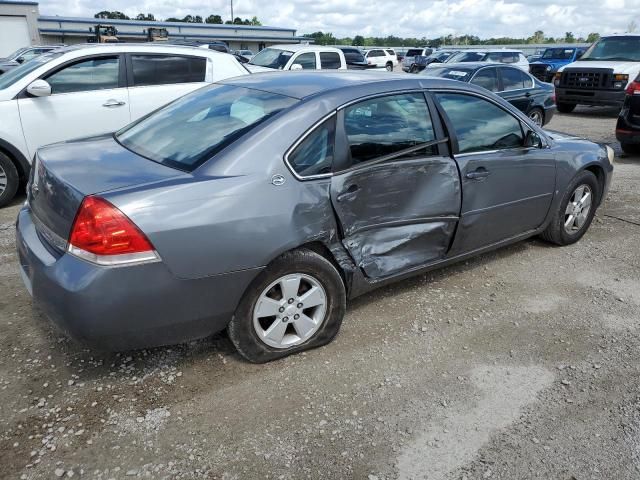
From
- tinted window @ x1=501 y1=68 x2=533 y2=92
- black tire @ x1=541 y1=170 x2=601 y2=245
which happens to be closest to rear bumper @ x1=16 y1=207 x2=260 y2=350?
black tire @ x1=541 y1=170 x2=601 y2=245

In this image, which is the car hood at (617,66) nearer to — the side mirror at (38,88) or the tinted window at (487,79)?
the tinted window at (487,79)

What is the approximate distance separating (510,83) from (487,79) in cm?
66

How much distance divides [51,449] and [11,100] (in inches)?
186

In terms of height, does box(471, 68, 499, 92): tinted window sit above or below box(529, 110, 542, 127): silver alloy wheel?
above

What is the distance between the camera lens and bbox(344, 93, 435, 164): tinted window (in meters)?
3.22

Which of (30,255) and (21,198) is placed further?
(21,198)

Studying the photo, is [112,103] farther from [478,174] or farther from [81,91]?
[478,174]

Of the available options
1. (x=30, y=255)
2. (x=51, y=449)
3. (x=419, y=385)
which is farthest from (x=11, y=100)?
(x=419, y=385)

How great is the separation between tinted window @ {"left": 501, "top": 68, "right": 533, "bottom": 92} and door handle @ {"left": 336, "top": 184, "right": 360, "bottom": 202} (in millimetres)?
7672

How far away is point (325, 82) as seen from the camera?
11.1 ft

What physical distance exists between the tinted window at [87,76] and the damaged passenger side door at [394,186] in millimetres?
4371

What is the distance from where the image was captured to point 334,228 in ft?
10.2

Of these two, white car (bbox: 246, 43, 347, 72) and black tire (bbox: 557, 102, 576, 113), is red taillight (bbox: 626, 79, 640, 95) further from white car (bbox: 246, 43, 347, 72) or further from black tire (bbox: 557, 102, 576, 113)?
black tire (bbox: 557, 102, 576, 113)

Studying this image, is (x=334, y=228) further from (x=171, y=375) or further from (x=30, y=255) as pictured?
(x=30, y=255)
